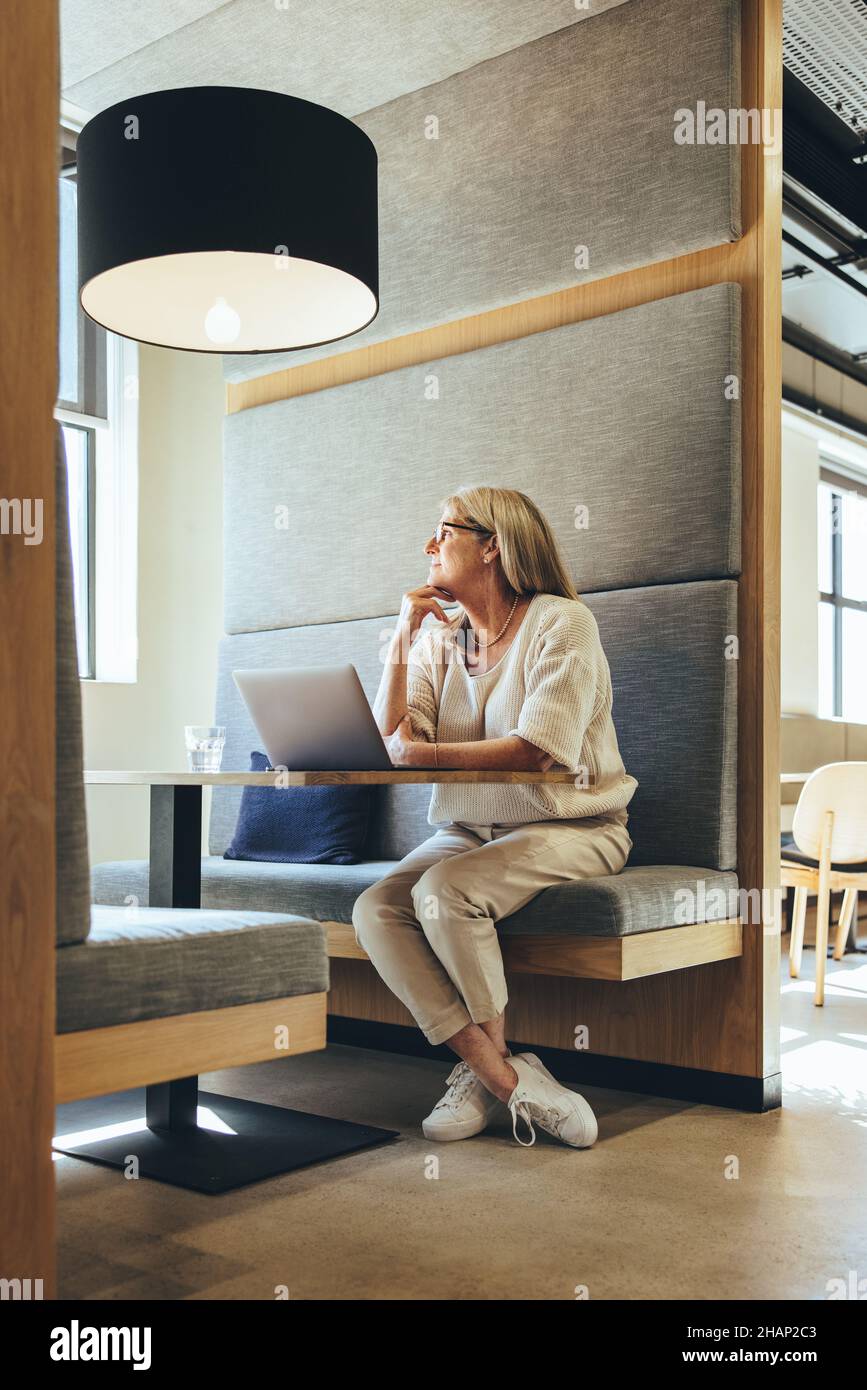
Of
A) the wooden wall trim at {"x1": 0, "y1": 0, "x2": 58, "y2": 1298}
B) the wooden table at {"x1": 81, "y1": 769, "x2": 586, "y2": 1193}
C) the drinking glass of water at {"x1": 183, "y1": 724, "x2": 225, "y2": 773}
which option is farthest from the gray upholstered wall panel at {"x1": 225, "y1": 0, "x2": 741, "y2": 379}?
the wooden wall trim at {"x1": 0, "y1": 0, "x2": 58, "y2": 1298}

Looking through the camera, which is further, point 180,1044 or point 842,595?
point 842,595

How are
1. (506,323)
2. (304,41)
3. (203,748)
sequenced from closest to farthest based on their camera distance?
(203,748) → (506,323) → (304,41)

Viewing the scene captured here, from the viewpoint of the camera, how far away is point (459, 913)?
2.43 meters

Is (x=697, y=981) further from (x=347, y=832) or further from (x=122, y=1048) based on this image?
(x=122, y=1048)

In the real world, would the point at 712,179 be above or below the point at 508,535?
above

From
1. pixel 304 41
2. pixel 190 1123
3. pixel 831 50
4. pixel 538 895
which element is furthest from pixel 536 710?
pixel 831 50

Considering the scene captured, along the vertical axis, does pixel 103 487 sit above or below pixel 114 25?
below

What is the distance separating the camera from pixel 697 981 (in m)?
2.85

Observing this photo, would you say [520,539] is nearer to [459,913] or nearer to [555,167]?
[459,913]

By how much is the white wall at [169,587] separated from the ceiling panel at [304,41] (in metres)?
0.87

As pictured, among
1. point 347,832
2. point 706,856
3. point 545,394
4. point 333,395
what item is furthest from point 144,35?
point 706,856

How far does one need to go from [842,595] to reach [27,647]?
8.15 m

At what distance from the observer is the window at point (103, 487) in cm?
423

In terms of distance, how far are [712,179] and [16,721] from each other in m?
2.21
